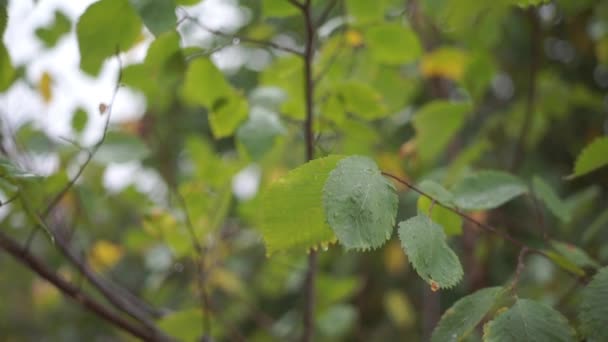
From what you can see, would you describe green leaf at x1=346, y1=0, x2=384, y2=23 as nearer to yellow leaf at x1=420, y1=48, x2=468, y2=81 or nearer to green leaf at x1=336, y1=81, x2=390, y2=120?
green leaf at x1=336, y1=81, x2=390, y2=120

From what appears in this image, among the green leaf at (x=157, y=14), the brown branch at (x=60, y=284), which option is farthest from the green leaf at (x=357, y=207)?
the brown branch at (x=60, y=284)

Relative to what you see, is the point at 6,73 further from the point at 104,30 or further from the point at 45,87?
the point at 45,87

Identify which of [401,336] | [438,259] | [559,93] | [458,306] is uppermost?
[438,259]

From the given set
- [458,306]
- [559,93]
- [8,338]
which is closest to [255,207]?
[458,306]

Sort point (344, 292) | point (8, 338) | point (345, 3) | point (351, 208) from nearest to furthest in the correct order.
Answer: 1. point (351, 208)
2. point (345, 3)
3. point (344, 292)
4. point (8, 338)

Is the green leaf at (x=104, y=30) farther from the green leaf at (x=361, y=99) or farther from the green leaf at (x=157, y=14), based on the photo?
the green leaf at (x=361, y=99)

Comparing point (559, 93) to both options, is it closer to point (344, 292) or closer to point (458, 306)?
point (344, 292)
